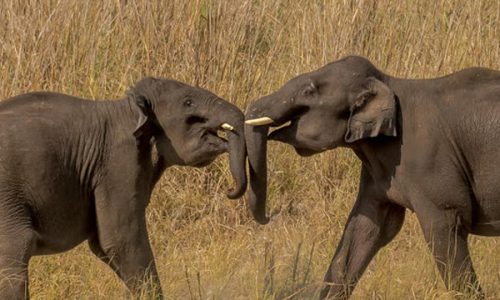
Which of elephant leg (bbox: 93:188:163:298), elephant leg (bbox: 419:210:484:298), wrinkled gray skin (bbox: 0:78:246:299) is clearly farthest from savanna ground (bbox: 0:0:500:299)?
wrinkled gray skin (bbox: 0:78:246:299)

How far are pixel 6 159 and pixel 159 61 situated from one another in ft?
9.02

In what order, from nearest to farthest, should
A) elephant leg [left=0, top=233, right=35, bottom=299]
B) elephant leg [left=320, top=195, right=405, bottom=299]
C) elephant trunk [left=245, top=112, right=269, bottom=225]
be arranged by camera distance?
elephant leg [left=0, top=233, right=35, bottom=299], elephant trunk [left=245, top=112, right=269, bottom=225], elephant leg [left=320, top=195, right=405, bottom=299]

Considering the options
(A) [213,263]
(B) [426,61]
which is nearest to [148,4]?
(B) [426,61]

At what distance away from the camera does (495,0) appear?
10875 mm

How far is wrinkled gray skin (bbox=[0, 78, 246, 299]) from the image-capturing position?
23.1 feet

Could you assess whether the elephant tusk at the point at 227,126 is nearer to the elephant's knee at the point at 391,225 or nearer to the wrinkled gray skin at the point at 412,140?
the wrinkled gray skin at the point at 412,140

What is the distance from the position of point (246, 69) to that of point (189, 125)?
7.74 ft

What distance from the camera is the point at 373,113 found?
759cm

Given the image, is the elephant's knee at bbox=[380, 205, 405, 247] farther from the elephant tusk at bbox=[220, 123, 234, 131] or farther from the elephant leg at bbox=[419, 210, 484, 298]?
the elephant tusk at bbox=[220, 123, 234, 131]

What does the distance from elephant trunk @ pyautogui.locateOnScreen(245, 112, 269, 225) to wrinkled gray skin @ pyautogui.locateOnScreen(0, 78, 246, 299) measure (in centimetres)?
6

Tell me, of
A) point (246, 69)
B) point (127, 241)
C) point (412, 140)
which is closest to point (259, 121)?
point (412, 140)

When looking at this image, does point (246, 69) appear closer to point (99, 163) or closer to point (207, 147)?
point (207, 147)

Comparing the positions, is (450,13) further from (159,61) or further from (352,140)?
(352,140)

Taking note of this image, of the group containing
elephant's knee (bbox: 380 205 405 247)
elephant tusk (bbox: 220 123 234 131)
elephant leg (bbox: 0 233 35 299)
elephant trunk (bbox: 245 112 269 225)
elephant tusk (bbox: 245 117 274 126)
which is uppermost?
elephant tusk (bbox: 245 117 274 126)
